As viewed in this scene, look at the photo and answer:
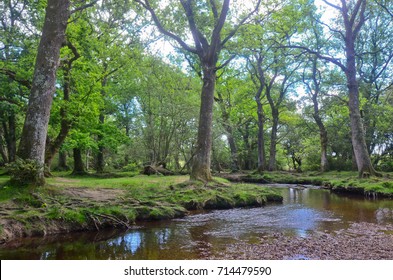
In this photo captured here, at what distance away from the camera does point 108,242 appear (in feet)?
24.1

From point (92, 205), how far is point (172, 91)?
60.8 ft

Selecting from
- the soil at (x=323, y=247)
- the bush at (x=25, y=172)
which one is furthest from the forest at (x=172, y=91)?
the soil at (x=323, y=247)

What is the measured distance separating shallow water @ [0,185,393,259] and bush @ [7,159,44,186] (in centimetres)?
272

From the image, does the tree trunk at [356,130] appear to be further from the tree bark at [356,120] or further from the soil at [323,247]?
the soil at [323,247]

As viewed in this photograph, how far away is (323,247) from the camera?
258 inches

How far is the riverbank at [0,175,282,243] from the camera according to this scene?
788 centimetres

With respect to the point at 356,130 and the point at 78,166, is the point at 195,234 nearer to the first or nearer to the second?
the point at 356,130

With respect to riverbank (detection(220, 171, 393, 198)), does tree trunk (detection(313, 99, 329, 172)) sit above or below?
above

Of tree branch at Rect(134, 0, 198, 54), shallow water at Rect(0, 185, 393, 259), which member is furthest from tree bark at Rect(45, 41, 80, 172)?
shallow water at Rect(0, 185, 393, 259)

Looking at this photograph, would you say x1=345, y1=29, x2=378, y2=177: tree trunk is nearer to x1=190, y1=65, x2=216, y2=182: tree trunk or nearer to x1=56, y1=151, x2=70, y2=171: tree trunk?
x1=190, y1=65, x2=216, y2=182: tree trunk

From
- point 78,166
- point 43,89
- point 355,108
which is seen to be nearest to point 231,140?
point 355,108

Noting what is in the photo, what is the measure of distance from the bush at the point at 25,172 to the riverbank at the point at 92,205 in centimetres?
28

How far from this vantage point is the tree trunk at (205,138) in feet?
51.7
